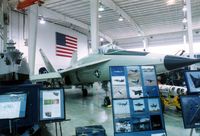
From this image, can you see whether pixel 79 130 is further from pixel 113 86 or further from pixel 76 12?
pixel 76 12

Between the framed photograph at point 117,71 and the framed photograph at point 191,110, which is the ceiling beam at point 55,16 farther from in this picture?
the framed photograph at point 191,110

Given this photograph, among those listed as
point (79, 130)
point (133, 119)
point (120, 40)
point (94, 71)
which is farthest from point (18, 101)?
point (120, 40)

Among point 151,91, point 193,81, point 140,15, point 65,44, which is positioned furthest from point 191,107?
point 65,44

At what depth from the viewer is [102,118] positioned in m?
5.16

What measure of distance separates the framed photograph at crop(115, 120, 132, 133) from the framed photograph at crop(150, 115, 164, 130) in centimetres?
40

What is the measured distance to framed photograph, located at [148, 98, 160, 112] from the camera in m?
3.41

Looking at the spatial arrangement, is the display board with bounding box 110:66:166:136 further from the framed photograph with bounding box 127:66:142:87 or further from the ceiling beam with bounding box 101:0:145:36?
the ceiling beam with bounding box 101:0:145:36

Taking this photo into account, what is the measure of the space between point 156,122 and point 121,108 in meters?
0.62

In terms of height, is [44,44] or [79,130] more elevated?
[44,44]

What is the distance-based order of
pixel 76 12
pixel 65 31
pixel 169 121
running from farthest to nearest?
pixel 65 31
pixel 76 12
pixel 169 121

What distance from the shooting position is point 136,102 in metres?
3.41

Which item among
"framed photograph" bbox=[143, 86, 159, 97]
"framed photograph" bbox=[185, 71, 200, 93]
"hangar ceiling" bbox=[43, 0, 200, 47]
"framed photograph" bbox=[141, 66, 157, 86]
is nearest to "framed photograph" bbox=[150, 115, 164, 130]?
"framed photograph" bbox=[143, 86, 159, 97]

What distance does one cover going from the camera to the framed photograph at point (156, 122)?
10.9 ft

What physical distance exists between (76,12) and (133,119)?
12.8 meters
